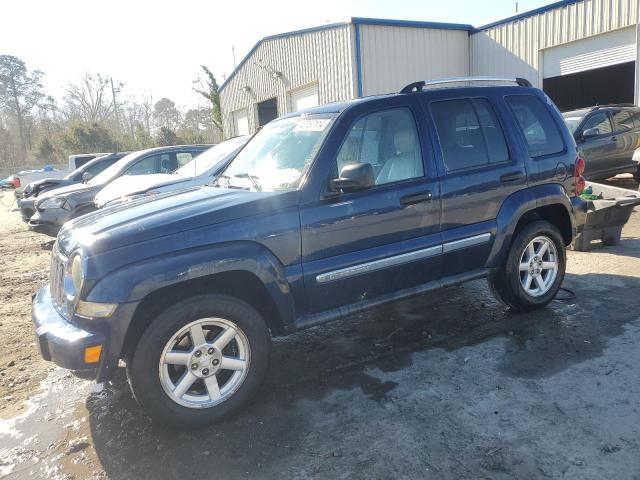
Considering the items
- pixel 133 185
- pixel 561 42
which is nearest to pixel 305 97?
pixel 561 42

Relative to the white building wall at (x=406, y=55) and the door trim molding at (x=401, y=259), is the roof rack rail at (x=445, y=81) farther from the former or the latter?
the white building wall at (x=406, y=55)

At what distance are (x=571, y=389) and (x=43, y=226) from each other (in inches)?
332

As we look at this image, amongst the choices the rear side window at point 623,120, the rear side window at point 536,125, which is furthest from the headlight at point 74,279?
the rear side window at point 623,120

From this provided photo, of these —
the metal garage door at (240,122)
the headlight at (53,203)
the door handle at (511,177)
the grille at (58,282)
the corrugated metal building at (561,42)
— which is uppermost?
the corrugated metal building at (561,42)

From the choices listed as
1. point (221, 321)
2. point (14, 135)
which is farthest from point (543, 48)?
point (14, 135)

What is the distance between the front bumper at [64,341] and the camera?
9.16 feet

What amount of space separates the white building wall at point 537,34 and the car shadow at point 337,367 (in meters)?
10.4

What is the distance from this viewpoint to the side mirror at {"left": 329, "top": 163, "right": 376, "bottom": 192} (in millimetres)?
3289

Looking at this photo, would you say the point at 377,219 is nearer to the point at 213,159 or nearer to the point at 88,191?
the point at 213,159

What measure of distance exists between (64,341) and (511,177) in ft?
11.7

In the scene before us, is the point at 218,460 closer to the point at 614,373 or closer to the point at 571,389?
the point at 571,389

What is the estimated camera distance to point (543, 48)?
14.8m

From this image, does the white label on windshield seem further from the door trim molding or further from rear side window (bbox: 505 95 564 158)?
rear side window (bbox: 505 95 564 158)

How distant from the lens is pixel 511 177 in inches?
167
